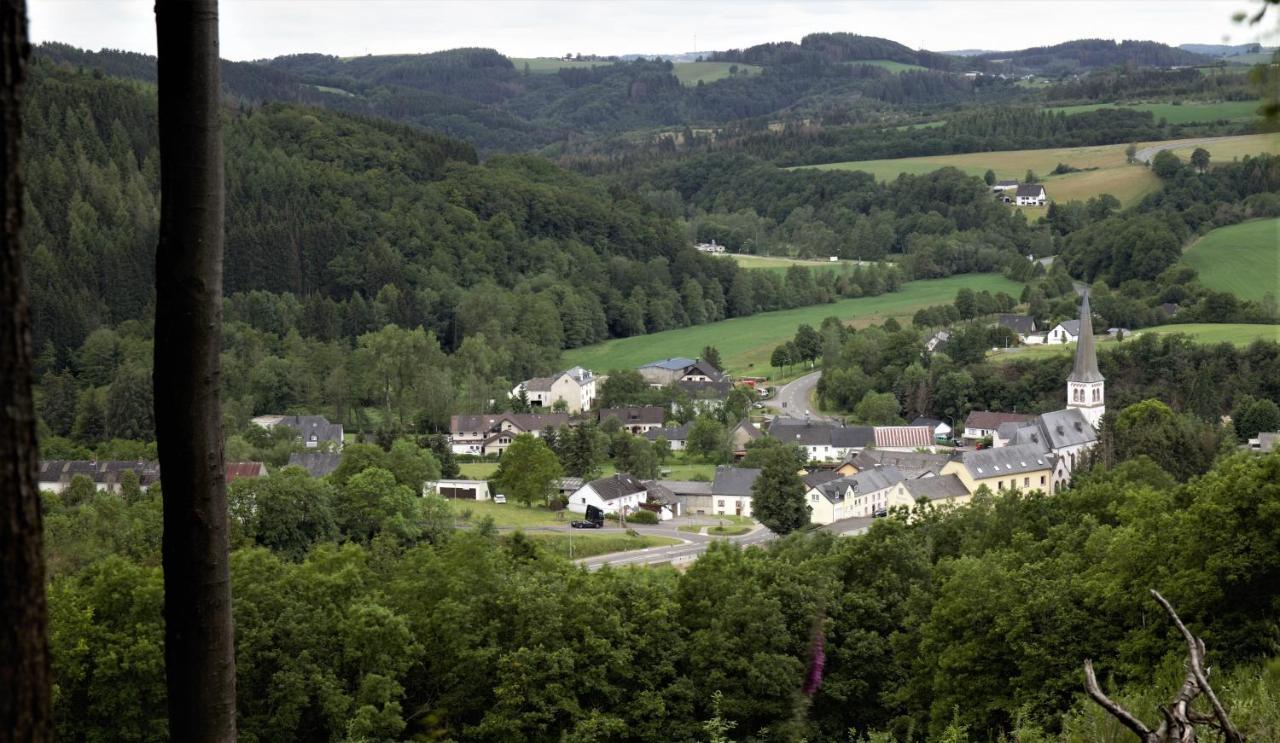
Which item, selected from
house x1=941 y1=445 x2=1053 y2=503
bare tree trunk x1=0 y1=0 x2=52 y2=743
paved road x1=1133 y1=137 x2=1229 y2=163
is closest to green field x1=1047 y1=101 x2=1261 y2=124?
paved road x1=1133 y1=137 x2=1229 y2=163

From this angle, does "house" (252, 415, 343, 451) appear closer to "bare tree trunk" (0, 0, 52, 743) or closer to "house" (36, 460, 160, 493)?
"house" (36, 460, 160, 493)

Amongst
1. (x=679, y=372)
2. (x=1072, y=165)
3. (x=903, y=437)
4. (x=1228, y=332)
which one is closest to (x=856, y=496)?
(x=903, y=437)

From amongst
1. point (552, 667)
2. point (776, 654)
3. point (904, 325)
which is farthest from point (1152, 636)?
point (904, 325)

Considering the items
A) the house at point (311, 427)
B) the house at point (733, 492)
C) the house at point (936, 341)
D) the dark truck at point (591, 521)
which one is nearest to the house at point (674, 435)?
the house at point (733, 492)

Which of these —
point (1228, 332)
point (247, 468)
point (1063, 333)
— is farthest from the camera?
point (1063, 333)

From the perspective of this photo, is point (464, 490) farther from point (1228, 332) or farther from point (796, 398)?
point (1228, 332)

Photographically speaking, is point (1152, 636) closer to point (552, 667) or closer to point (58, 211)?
point (552, 667)
